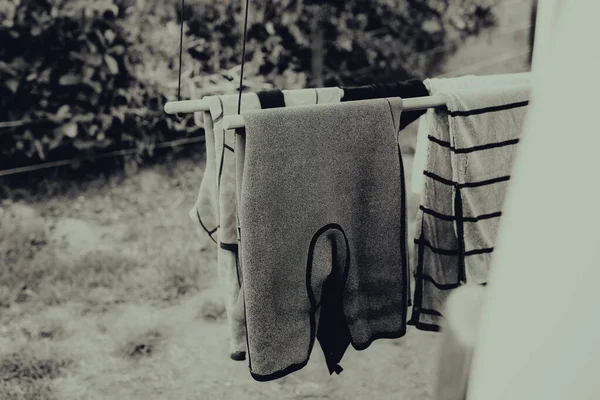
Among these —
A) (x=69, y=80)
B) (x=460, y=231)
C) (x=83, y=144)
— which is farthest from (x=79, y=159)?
(x=460, y=231)

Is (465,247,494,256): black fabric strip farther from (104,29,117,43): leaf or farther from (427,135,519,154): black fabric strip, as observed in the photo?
(104,29,117,43): leaf

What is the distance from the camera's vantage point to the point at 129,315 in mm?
2863

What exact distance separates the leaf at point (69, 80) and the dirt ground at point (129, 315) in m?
0.75

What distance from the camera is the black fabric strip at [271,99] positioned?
1456 mm

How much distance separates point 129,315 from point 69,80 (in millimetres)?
1643

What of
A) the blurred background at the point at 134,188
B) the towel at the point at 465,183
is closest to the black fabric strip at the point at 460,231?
the towel at the point at 465,183

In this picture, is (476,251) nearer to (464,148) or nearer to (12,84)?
(464,148)

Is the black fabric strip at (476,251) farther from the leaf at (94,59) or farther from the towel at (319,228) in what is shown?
the leaf at (94,59)

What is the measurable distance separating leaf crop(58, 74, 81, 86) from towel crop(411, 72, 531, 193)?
8.54ft

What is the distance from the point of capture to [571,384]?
1.62 ft

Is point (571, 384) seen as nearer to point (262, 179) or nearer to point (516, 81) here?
point (262, 179)

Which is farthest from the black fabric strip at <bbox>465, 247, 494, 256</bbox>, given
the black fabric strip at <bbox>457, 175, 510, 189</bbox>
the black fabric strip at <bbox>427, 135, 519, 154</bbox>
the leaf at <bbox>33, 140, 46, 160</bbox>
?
the leaf at <bbox>33, 140, 46, 160</bbox>

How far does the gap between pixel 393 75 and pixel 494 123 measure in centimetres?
357

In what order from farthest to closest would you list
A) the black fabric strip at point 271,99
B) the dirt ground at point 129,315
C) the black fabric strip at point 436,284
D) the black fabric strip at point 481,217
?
1. the dirt ground at point 129,315
2. the black fabric strip at point 436,284
3. the black fabric strip at point 481,217
4. the black fabric strip at point 271,99
